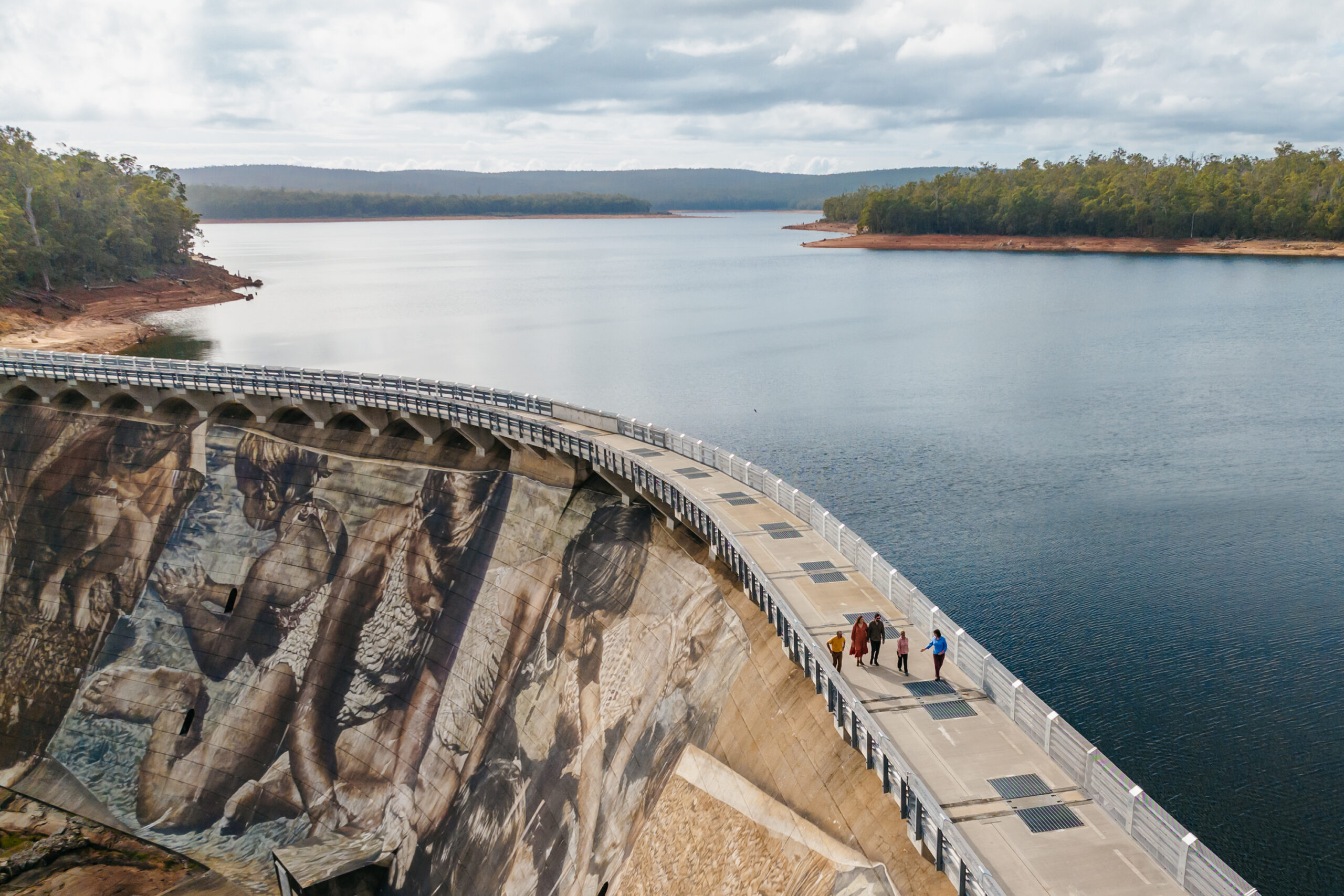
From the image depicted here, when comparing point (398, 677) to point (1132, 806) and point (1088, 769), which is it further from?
point (1132, 806)

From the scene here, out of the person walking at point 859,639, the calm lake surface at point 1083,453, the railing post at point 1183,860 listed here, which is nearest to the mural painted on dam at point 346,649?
the person walking at point 859,639

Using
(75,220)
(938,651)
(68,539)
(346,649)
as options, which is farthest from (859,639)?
(75,220)

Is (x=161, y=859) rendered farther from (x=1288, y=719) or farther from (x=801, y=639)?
(x=1288, y=719)

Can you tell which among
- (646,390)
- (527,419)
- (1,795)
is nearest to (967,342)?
(646,390)

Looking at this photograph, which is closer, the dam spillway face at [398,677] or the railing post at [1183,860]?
the railing post at [1183,860]

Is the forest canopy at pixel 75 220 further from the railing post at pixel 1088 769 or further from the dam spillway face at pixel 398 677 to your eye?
the railing post at pixel 1088 769

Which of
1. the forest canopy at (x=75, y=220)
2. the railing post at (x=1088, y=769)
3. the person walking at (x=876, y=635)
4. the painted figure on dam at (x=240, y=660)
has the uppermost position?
the forest canopy at (x=75, y=220)

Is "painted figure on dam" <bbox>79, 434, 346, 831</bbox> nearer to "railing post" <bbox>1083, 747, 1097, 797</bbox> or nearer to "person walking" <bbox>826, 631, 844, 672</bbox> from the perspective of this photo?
"person walking" <bbox>826, 631, 844, 672</bbox>
